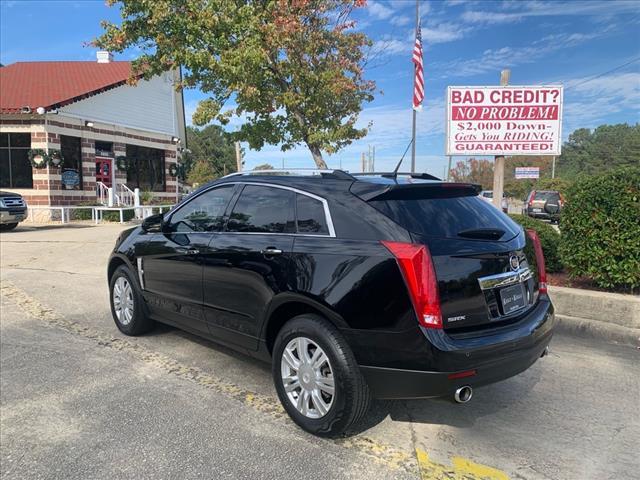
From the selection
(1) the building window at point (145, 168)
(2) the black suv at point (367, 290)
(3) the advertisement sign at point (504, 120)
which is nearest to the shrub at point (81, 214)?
(1) the building window at point (145, 168)

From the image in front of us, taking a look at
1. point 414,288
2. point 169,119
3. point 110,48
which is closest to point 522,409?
point 414,288

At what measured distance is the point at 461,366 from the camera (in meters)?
2.87

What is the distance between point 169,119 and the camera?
2795 centimetres

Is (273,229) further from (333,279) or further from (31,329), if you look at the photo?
(31,329)

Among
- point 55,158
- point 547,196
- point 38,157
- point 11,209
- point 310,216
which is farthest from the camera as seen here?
point 547,196

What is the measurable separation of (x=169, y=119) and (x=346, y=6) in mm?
18498

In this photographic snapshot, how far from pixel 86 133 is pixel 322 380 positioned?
22647 mm

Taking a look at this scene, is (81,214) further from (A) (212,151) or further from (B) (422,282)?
(A) (212,151)

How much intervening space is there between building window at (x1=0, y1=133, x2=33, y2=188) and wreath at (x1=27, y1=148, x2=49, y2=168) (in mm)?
924

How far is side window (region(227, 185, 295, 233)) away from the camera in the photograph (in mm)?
3674

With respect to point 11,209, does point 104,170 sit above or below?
above

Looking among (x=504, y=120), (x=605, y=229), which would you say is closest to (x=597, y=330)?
(x=605, y=229)

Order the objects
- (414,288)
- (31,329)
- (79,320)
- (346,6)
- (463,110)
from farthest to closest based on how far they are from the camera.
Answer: (346,6), (463,110), (79,320), (31,329), (414,288)

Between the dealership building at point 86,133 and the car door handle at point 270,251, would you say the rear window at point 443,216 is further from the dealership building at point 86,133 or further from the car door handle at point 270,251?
the dealership building at point 86,133
